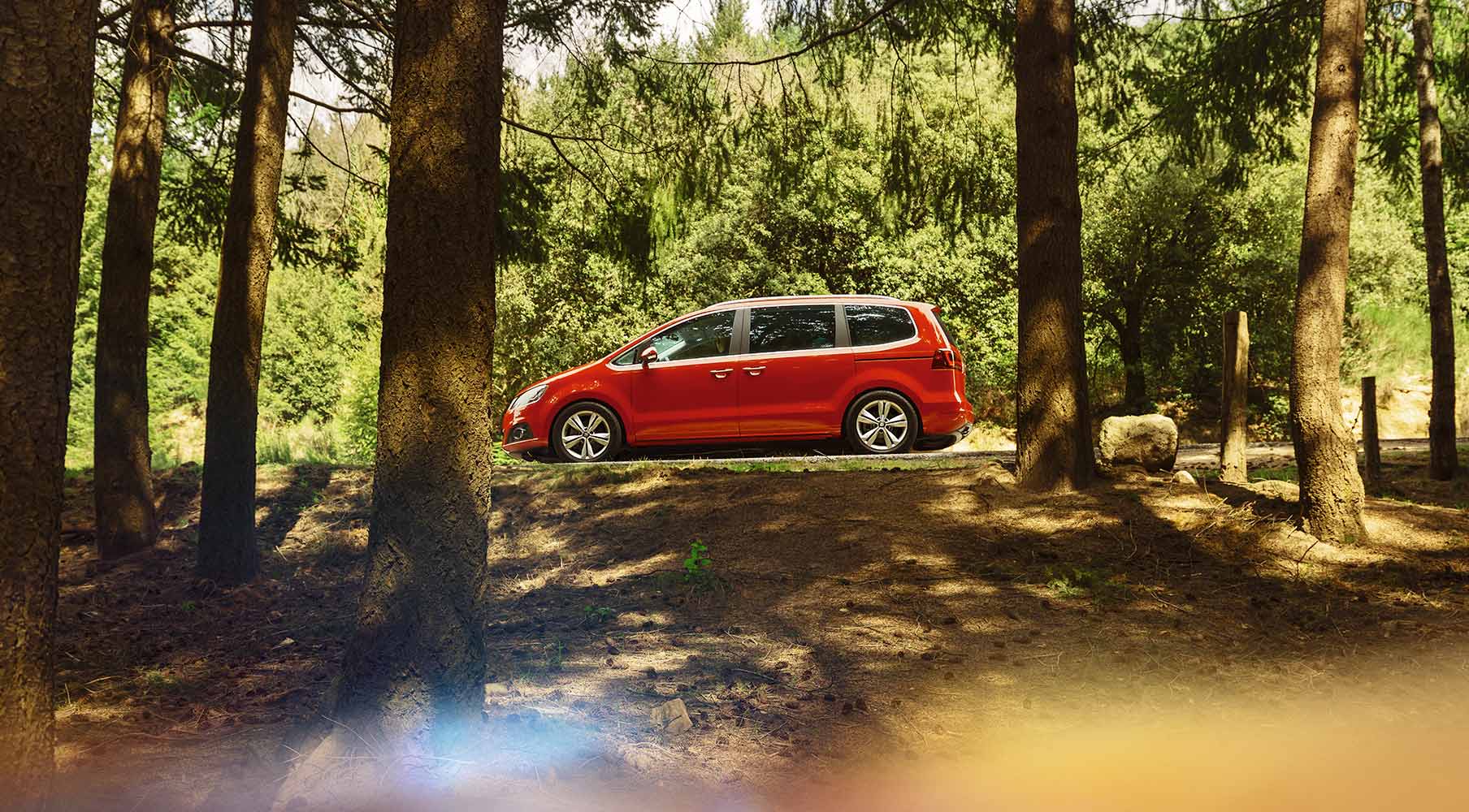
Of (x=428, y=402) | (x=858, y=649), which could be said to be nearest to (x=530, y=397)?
(x=858, y=649)

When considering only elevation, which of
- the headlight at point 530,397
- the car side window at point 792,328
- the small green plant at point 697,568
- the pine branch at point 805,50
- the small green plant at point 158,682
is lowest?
the small green plant at point 158,682

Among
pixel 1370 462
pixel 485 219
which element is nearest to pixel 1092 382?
pixel 1370 462

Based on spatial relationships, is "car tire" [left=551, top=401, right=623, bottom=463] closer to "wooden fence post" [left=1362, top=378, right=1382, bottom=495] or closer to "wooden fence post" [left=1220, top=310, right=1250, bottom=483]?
"wooden fence post" [left=1220, top=310, right=1250, bottom=483]

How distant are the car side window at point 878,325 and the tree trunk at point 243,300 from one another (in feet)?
20.6

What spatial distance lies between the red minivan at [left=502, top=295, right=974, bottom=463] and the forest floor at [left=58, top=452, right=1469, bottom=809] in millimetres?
2037

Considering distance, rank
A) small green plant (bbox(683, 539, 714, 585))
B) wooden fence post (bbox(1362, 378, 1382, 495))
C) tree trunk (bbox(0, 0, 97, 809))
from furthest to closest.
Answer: wooden fence post (bbox(1362, 378, 1382, 495)) < small green plant (bbox(683, 539, 714, 585)) < tree trunk (bbox(0, 0, 97, 809))

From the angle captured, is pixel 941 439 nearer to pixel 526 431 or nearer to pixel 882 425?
A: pixel 882 425

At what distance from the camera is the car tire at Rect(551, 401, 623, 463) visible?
40.1ft

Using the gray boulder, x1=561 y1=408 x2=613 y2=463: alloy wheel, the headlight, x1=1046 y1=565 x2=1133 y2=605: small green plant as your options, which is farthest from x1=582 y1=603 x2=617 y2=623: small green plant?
the headlight

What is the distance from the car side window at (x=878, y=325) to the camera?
475 inches

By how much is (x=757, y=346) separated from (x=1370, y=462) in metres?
6.66

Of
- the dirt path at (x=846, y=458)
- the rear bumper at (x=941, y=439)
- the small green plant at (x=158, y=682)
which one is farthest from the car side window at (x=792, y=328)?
the small green plant at (x=158, y=682)

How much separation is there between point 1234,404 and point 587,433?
6827 mm

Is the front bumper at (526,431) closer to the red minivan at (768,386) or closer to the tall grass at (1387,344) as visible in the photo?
the red minivan at (768,386)
